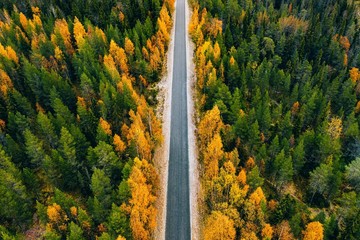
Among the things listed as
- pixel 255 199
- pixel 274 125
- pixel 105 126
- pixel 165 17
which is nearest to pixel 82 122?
pixel 105 126

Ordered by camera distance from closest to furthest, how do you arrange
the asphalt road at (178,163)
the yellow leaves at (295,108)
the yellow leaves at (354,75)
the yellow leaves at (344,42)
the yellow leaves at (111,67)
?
1. the asphalt road at (178,163)
2. the yellow leaves at (111,67)
3. the yellow leaves at (295,108)
4. the yellow leaves at (354,75)
5. the yellow leaves at (344,42)

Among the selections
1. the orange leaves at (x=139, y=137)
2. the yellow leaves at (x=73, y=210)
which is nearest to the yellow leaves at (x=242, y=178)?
the orange leaves at (x=139, y=137)

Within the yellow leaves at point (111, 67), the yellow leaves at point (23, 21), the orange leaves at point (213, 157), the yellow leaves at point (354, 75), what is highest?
the yellow leaves at point (23, 21)

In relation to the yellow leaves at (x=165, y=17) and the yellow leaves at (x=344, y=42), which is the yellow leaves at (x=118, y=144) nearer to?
the yellow leaves at (x=165, y=17)

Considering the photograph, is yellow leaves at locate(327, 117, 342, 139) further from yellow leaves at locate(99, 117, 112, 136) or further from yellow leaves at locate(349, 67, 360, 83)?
yellow leaves at locate(99, 117, 112, 136)

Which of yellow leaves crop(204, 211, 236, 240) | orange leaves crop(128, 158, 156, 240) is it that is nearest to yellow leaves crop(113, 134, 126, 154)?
orange leaves crop(128, 158, 156, 240)
